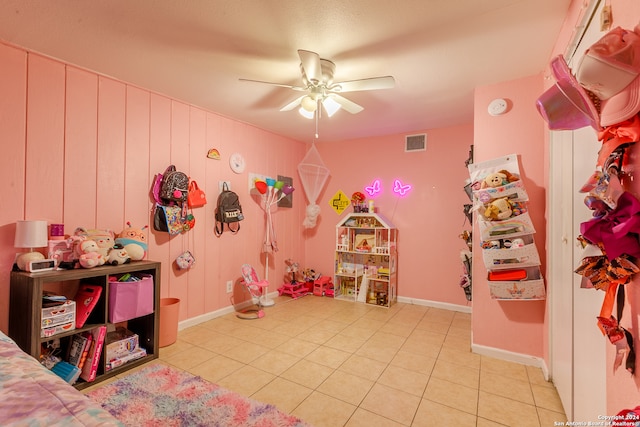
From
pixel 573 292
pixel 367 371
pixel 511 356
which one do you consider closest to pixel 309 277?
pixel 367 371

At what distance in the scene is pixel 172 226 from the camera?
9.23 ft

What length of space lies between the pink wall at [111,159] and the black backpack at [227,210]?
0.26 ft

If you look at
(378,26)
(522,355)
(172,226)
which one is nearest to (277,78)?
(378,26)

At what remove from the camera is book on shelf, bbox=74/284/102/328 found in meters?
2.04

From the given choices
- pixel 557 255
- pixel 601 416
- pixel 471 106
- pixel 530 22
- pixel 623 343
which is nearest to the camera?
pixel 623 343

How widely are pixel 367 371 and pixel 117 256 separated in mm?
2129

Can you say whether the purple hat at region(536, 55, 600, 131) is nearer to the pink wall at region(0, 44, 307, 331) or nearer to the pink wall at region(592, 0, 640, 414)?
the pink wall at region(592, 0, 640, 414)

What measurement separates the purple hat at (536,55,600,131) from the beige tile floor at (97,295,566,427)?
1671mm

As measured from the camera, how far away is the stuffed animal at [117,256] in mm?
2203

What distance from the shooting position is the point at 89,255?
6.72 feet

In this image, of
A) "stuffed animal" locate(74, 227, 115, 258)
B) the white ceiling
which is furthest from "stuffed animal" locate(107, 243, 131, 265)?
the white ceiling

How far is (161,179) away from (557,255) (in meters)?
3.29

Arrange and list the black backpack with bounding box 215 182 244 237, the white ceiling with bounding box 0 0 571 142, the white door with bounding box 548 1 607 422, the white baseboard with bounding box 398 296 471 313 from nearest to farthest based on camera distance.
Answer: the white door with bounding box 548 1 607 422
the white ceiling with bounding box 0 0 571 142
the black backpack with bounding box 215 182 244 237
the white baseboard with bounding box 398 296 471 313

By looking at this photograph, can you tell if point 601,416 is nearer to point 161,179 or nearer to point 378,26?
point 378,26
